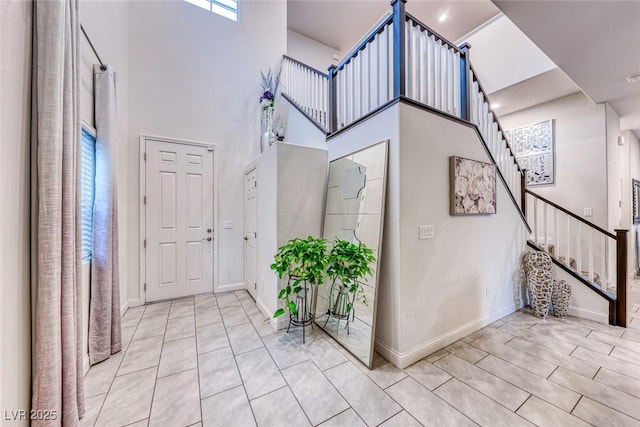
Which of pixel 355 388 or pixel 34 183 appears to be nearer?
pixel 34 183

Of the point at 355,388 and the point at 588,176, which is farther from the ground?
the point at 588,176

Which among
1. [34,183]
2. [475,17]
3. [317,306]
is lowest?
[317,306]

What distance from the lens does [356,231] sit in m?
2.33

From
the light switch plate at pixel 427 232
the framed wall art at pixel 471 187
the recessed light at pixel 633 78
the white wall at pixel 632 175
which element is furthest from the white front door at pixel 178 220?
the white wall at pixel 632 175

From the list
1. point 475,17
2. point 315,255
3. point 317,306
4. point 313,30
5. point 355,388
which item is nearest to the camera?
point 355,388

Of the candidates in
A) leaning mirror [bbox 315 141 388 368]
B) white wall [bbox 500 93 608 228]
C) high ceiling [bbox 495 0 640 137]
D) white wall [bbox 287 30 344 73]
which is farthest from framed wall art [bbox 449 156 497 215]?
white wall [bbox 287 30 344 73]

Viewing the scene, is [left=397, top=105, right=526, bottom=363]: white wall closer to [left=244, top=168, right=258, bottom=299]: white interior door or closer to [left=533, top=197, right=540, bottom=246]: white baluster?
[left=533, top=197, right=540, bottom=246]: white baluster

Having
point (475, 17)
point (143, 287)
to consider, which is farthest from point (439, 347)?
point (475, 17)

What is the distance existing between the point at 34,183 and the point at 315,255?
176 centimetres

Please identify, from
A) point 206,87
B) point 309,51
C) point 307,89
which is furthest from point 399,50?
point 309,51

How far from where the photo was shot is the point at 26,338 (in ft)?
3.77

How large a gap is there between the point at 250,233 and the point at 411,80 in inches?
109

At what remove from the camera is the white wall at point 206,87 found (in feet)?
11.0

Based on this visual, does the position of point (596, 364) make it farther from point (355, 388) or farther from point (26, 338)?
point (26, 338)
